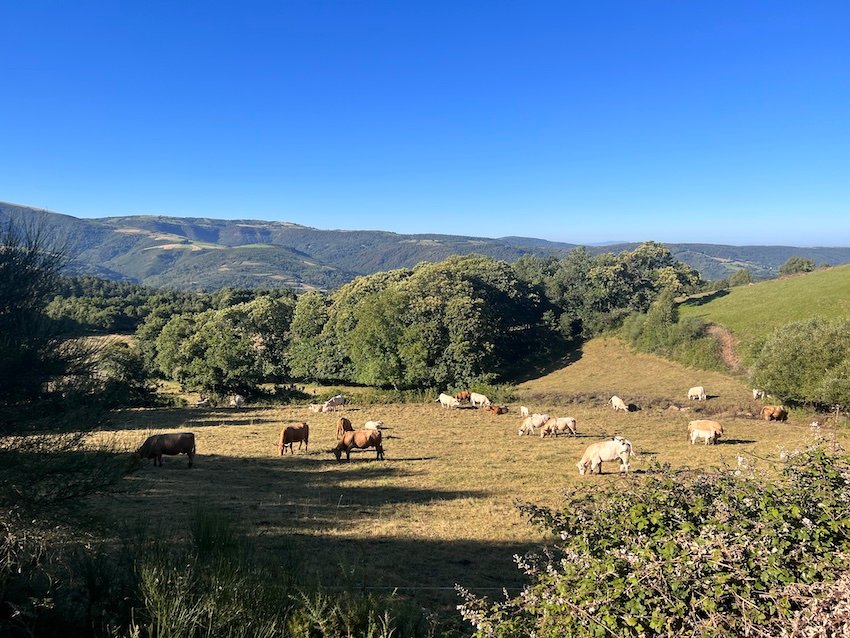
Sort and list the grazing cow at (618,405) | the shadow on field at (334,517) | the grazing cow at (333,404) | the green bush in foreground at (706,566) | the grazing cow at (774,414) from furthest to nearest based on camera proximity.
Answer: the grazing cow at (333,404) → the grazing cow at (618,405) → the grazing cow at (774,414) → the shadow on field at (334,517) → the green bush in foreground at (706,566)

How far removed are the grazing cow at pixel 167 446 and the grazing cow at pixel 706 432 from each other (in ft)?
73.7

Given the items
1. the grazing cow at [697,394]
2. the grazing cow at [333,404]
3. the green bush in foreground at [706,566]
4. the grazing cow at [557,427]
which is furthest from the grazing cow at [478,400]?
the green bush in foreground at [706,566]

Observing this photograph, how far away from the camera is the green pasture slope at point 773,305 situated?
164 ft

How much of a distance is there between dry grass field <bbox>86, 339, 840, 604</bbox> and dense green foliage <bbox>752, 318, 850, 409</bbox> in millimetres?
1877

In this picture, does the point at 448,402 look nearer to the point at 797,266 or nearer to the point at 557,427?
the point at 557,427

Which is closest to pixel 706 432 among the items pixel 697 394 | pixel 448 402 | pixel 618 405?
pixel 618 405

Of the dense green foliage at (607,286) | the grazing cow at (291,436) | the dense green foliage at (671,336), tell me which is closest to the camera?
the grazing cow at (291,436)

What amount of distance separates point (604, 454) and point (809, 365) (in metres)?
20.4

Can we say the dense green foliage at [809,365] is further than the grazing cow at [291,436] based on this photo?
Yes

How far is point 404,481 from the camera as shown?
1723cm

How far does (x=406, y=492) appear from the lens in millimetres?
15789

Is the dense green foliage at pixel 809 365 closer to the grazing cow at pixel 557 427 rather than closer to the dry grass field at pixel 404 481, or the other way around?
the dry grass field at pixel 404 481

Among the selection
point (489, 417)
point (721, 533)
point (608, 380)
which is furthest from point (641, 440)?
point (608, 380)

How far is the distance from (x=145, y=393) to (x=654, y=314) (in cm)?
5820
